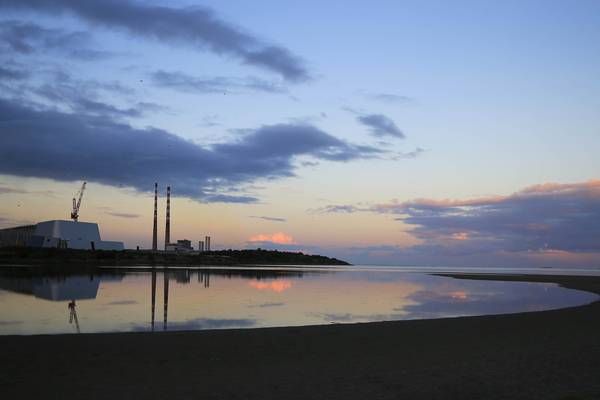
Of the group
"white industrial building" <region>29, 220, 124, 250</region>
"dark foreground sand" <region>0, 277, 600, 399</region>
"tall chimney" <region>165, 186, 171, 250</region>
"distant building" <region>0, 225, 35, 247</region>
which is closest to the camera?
"dark foreground sand" <region>0, 277, 600, 399</region>

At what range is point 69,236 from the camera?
15175 cm

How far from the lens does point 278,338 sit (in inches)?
762

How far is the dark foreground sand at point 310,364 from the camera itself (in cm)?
1117

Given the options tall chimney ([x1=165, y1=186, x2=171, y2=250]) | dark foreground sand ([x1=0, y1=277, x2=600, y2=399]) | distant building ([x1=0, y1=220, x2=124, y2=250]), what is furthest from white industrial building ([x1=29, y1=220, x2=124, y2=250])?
dark foreground sand ([x1=0, y1=277, x2=600, y2=399])

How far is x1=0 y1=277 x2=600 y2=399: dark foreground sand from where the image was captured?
11.2 meters

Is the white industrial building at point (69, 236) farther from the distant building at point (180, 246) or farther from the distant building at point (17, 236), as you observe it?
the distant building at point (180, 246)

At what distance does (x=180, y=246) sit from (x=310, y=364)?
578 feet

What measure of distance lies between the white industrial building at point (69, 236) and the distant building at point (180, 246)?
2423 centimetres

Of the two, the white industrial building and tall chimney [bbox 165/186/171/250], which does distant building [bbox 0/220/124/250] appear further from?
tall chimney [bbox 165/186/171/250]

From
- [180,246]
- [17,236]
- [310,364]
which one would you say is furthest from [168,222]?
[310,364]

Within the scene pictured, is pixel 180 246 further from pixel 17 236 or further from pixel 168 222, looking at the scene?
pixel 17 236

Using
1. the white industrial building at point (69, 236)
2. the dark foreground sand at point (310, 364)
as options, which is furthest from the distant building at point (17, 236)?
the dark foreground sand at point (310, 364)

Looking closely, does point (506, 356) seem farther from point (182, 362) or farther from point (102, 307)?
point (102, 307)

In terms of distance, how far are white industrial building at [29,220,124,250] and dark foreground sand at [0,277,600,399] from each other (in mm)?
143368
